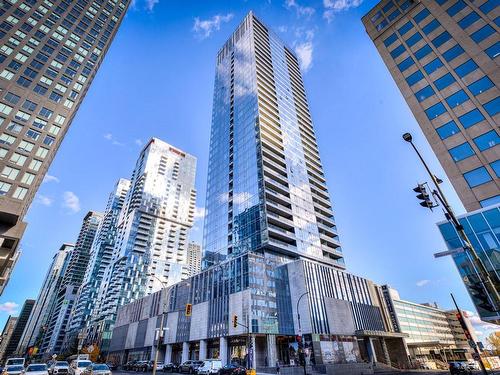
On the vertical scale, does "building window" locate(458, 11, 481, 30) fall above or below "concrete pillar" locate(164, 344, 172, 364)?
above

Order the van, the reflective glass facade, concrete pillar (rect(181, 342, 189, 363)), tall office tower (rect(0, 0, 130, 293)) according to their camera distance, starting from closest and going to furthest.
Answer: the reflective glass facade
the van
tall office tower (rect(0, 0, 130, 293))
concrete pillar (rect(181, 342, 189, 363))

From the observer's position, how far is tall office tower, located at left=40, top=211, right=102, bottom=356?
153m

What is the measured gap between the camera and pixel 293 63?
132 m

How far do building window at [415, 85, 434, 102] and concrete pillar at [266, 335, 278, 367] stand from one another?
48.5 m

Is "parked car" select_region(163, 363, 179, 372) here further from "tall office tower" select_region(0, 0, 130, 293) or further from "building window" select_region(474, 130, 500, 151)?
"building window" select_region(474, 130, 500, 151)

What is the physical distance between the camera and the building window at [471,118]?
26703 mm

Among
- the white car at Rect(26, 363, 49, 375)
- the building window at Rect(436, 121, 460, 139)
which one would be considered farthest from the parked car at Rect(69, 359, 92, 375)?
the building window at Rect(436, 121, 460, 139)

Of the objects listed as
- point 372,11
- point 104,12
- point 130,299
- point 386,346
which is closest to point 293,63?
point 104,12

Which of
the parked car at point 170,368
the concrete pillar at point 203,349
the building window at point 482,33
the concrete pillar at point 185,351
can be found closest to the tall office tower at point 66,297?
the concrete pillar at point 185,351

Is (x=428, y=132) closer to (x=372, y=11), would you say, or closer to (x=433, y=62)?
(x=433, y=62)

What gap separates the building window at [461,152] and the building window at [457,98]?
4868 millimetres

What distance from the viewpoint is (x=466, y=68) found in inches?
1132

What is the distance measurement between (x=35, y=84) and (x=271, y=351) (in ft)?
227

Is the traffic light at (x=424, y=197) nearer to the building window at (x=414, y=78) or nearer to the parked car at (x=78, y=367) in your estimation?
the building window at (x=414, y=78)
